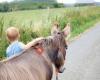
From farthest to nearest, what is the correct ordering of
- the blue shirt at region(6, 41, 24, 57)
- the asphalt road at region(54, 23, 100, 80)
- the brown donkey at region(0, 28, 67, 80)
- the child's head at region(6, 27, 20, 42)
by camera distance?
the asphalt road at region(54, 23, 100, 80) → the blue shirt at region(6, 41, 24, 57) → the child's head at region(6, 27, 20, 42) → the brown donkey at region(0, 28, 67, 80)

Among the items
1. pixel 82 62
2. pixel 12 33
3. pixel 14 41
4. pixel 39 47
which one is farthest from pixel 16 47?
pixel 82 62

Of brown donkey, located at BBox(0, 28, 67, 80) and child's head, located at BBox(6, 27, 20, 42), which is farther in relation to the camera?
child's head, located at BBox(6, 27, 20, 42)

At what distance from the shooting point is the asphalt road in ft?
34.1

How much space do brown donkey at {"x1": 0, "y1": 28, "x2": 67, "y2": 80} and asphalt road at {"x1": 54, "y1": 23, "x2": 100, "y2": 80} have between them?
16.1 feet

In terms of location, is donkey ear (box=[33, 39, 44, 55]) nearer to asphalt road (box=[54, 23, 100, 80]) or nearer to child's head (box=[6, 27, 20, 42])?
child's head (box=[6, 27, 20, 42])

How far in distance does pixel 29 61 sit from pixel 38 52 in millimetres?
297

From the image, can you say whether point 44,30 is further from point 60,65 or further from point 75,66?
point 60,65

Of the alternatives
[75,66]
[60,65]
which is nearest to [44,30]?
[75,66]

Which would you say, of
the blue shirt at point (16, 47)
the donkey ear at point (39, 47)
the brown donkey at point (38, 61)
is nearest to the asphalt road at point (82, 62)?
the blue shirt at point (16, 47)

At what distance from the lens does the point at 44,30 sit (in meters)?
17.3

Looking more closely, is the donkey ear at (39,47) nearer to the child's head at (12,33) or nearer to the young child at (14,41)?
the young child at (14,41)

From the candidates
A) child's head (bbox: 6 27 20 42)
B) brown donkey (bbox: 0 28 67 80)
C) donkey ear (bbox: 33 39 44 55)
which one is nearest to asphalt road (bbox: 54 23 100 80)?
child's head (bbox: 6 27 20 42)

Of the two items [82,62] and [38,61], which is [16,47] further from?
[82,62]

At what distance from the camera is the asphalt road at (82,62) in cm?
1039
